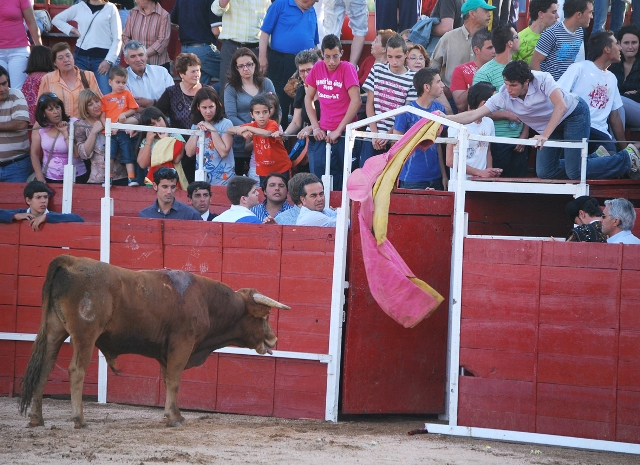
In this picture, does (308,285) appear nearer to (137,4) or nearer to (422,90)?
(422,90)

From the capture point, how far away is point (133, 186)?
936 cm

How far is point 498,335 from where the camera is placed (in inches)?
282

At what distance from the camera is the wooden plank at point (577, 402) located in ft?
22.3

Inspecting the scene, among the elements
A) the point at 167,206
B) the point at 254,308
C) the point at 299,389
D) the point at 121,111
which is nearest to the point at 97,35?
the point at 121,111

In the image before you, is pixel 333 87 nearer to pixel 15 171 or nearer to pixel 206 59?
pixel 206 59

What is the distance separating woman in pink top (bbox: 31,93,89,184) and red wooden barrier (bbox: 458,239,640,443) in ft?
14.2

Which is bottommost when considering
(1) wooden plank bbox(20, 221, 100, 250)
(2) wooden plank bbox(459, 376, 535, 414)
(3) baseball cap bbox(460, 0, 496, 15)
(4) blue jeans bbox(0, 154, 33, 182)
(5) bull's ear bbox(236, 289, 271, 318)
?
(2) wooden plank bbox(459, 376, 535, 414)

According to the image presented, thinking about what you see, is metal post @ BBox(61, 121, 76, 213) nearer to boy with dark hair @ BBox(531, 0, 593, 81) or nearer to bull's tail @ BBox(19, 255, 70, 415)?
bull's tail @ BBox(19, 255, 70, 415)

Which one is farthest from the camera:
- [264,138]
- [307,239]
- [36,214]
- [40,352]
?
[264,138]

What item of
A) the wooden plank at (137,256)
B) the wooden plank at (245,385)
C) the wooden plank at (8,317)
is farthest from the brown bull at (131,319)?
the wooden plank at (8,317)

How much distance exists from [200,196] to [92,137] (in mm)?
1634

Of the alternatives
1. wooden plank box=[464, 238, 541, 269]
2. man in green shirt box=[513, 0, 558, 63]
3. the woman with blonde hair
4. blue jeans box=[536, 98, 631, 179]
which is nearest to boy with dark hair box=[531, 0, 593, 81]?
man in green shirt box=[513, 0, 558, 63]

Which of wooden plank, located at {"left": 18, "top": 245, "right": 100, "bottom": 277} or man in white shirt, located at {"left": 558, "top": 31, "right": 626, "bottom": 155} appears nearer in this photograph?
wooden plank, located at {"left": 18, "top": 245, "right": 100, "bottom": 277}

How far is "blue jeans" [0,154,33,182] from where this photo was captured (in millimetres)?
9812
